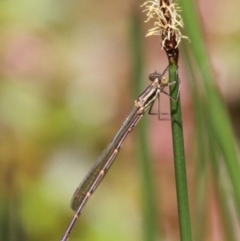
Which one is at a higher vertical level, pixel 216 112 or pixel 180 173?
pixel 216 112

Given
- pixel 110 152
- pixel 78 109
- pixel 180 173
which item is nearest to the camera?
pixel 180 173

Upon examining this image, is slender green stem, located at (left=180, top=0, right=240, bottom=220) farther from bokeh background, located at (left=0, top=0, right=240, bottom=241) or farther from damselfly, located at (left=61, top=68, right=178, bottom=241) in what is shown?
bokeh background, located at (left=0, top=0, right=240, bottom=241)

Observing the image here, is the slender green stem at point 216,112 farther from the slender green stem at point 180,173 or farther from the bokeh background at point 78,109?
the bokeh background at point 78,109

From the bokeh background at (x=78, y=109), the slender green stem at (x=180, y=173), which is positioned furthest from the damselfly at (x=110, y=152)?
the slender green stem at (x=180, y=173)

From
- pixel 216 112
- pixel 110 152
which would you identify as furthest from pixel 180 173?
pixel 110 152

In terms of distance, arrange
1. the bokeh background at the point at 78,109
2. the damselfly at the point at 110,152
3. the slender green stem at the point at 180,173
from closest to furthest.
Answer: the slender green stem at the point at 180,173, the damselfly at the point at 110,152, the bokeh background at the point at 78,109

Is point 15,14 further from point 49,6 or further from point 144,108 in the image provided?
point 144,108

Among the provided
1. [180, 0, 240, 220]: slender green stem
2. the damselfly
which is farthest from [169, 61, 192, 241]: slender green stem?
the damselfly

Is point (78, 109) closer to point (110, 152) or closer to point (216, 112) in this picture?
point (110, 152)
